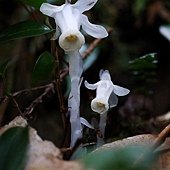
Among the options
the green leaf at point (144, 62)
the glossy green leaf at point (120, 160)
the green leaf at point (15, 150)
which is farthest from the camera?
the green leaf at point (144, 62)

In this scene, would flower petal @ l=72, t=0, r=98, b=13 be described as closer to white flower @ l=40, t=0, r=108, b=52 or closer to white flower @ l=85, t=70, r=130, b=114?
white flower @ l=40, t=0, r=108, b=52

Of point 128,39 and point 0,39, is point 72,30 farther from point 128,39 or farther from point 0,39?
point 128,39

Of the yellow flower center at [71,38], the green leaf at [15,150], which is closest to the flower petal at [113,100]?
the yellow flower center at [71,38]

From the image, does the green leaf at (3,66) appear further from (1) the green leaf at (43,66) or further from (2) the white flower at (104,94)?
Result: (2) the white flower at (104,94)

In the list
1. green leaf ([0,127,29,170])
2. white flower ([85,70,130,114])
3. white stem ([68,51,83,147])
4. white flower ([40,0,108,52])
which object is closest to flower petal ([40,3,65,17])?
white flower ([40,0,108,52])

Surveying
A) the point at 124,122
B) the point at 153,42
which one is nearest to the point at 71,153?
the point at 124,122

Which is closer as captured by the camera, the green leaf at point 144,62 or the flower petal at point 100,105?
the flower petal at point 100,105

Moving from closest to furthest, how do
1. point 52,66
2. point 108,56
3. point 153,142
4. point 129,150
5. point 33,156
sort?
point 129,150, point 33,156, point 153,142, point 52,66, point 108,56
